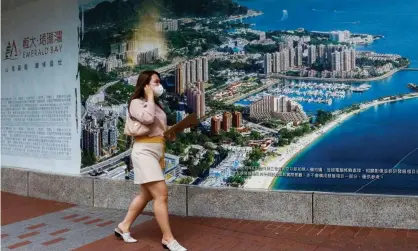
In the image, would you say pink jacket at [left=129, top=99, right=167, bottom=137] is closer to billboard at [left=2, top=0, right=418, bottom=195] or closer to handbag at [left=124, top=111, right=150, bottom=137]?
handbag at [left=124, top=111, right=150, bottom=137]

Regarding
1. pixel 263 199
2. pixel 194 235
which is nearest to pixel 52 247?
pixel 194 235

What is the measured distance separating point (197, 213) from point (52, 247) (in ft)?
5.89

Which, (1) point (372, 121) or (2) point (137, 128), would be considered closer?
(2) point (137, 128)

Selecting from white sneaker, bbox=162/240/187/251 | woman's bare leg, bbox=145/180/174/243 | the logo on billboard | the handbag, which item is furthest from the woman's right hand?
the logo on billboard

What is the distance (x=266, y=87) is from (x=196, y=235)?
2.05 metres

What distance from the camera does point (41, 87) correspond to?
723 cm

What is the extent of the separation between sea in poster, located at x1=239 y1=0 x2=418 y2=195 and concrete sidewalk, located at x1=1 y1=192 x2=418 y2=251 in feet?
1.69

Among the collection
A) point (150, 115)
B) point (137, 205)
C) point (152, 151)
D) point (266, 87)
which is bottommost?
point (137, 205)

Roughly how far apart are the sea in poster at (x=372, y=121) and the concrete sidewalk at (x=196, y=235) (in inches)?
20.3

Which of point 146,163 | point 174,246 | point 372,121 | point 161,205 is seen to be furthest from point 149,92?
point 372,121

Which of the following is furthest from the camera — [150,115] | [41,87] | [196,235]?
[41,87]

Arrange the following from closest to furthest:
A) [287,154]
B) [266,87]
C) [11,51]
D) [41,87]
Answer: [287,154]
[266,87]
[41,87]
[11,51]

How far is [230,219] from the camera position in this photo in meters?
5.57

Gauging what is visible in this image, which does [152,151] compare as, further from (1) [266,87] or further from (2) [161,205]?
(1) [266,87]
